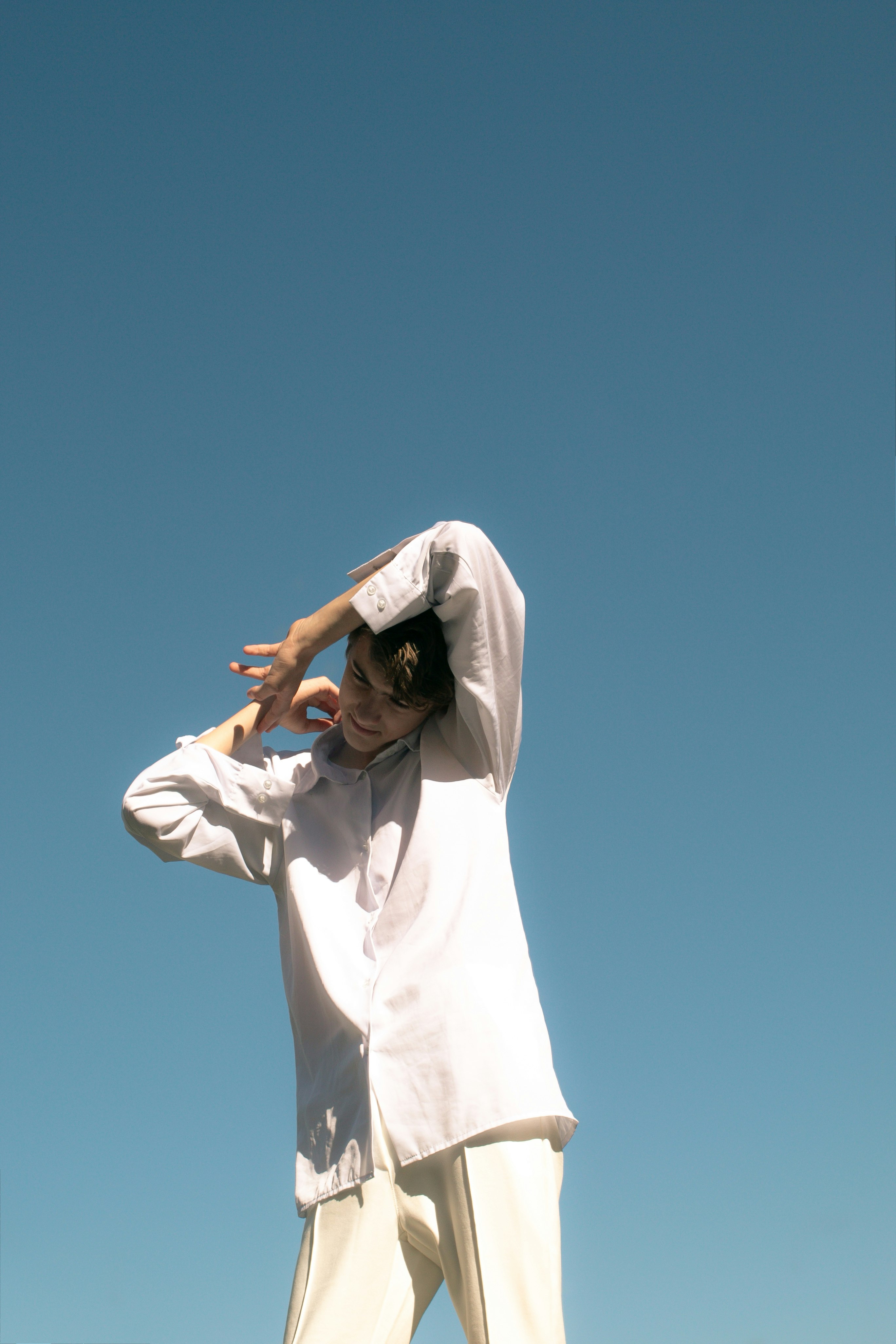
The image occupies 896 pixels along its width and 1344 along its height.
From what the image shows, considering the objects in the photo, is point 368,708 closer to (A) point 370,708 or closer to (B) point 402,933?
(A) point 370,708

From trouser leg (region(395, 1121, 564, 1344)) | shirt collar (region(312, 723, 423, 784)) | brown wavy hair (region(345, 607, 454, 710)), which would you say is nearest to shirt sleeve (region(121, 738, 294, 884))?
shirt collar (region(312, 723, 423, 784))

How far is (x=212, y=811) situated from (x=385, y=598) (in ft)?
2.81

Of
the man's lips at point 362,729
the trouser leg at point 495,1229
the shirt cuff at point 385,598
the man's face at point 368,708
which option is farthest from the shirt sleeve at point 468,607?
the trouser leg at point 495,1229

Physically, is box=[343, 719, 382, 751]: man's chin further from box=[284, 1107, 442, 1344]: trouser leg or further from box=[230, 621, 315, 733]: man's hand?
box=[284, 1107, 442, 1344]: trouser leg

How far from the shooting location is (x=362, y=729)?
10.8ft

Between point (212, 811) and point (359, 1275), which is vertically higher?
point (212, 811)

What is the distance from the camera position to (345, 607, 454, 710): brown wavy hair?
3189 mm

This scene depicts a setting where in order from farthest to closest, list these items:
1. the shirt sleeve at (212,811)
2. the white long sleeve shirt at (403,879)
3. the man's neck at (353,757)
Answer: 1. the man's neck at (353,757)
2. the shirt sleeve at (212,811)
3. the white long sleeve shirt at (403,879)

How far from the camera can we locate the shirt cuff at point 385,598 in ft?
10.1

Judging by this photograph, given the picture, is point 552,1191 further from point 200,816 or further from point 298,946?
point 200,816

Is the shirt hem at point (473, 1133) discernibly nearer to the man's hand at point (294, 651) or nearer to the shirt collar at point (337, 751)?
the shirt collar at point (337, 751)

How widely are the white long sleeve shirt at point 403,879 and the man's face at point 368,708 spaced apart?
3.9 inches

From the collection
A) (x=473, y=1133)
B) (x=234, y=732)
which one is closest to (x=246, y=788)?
(x=234, y=732)

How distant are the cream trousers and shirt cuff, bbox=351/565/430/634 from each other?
1.28 metres
